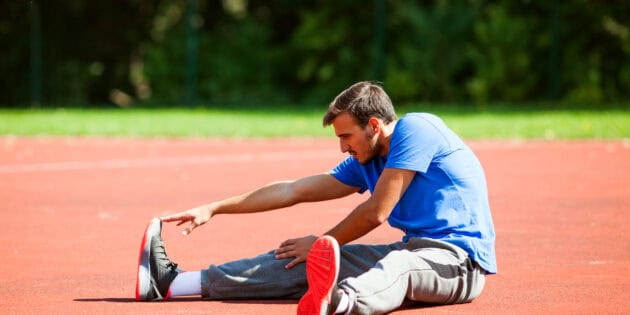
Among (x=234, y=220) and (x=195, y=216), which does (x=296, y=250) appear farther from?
(x=234, y=220)

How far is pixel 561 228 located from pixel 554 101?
625 inches

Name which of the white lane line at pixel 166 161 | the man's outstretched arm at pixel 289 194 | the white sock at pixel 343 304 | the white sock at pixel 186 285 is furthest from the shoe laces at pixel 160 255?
the white lane line at pixel 166 161

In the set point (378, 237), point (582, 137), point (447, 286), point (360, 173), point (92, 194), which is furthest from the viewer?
point (582, 137)

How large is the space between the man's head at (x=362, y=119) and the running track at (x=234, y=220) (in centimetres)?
83

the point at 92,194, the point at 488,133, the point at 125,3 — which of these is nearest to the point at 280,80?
the point at 125,3

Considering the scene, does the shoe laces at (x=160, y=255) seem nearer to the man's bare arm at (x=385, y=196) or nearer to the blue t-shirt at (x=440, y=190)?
the man's bare arm at (x=385, y=196)

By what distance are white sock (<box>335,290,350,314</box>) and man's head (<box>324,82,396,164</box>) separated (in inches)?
31.1

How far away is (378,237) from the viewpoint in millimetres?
8000

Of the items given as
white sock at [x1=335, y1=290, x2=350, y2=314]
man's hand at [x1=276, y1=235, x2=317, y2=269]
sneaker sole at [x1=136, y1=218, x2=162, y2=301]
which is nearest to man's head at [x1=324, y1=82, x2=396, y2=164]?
man's hand at [x1=276, y1=235, x2=317, y2=269]

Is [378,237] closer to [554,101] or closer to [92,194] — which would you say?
[92,194]

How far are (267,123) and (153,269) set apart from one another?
13836mm

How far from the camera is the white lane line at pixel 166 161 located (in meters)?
13.2

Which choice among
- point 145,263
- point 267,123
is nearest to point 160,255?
point 145,263

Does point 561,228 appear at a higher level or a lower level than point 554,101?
higher
